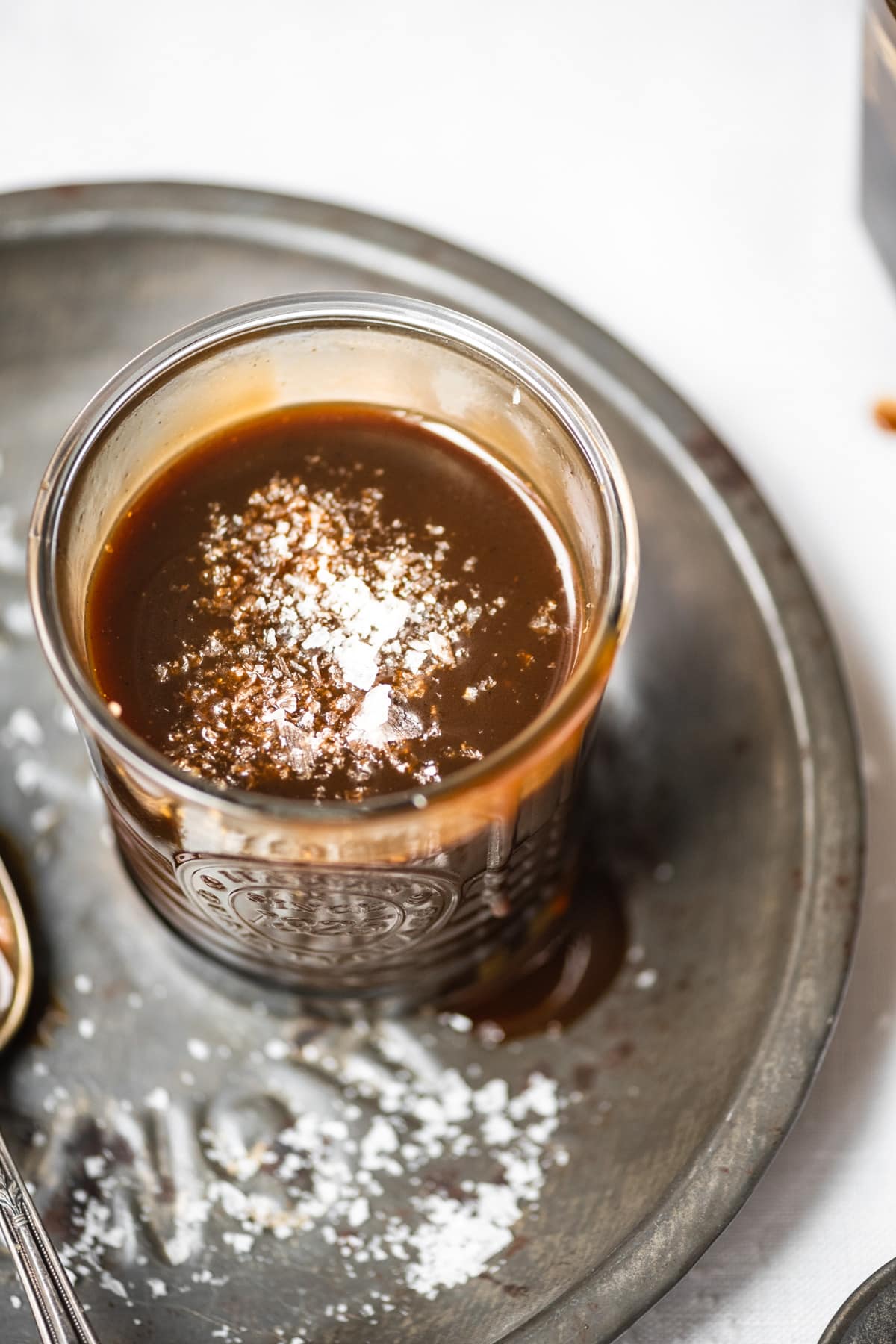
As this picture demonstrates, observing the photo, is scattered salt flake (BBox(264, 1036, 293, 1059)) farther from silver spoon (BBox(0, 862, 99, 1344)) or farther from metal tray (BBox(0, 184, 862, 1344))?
silver spoon (BBox(0, 862, 99, 1344))

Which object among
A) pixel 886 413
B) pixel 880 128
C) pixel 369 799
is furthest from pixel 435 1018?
pixel 880 128

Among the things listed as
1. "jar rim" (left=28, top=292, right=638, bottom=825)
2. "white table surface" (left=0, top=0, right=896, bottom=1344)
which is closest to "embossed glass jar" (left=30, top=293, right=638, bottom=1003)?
"jar rim" (left=28, top=292, right=638, bottom=825)

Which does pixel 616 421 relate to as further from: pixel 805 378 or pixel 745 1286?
pixel 745 1286

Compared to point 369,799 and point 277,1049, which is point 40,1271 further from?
point 369,799

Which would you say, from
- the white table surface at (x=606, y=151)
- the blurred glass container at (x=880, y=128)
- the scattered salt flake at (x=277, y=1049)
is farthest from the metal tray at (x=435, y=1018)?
the blurred glass container at (x=880, y=128)

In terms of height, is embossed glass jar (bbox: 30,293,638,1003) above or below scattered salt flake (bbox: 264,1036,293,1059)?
above

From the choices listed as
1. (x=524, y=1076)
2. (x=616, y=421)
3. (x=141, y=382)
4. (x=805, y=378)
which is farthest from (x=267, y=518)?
(x=805, y=378)
